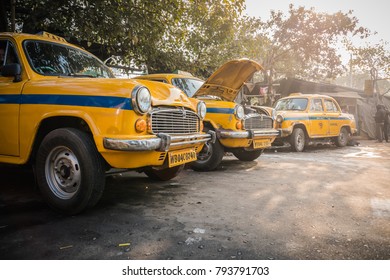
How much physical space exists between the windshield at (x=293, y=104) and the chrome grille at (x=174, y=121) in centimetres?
654

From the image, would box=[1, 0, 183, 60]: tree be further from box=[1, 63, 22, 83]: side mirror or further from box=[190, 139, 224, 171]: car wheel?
box=[1, 63, 22, 83]: side mirror

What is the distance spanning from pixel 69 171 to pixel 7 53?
1843mm

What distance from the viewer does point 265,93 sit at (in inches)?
704

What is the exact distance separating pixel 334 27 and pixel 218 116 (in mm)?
18500

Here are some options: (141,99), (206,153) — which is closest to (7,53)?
(141,99)

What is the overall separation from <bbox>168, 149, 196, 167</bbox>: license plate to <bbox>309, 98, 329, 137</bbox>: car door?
6.99 meters

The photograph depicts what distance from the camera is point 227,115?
543 centimetres

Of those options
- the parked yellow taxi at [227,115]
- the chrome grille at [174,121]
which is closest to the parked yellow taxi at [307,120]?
the parked yellow taxi at [227,115]

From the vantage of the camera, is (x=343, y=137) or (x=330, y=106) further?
(x=343, y=137)

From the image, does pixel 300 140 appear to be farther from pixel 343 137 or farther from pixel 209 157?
pixel 209 157

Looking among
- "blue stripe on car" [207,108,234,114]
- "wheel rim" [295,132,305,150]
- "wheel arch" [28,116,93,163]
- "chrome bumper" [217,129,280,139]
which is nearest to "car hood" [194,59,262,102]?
"blue stripe on car" [207,108,234,114]

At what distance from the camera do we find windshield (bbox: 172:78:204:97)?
5.99 meters

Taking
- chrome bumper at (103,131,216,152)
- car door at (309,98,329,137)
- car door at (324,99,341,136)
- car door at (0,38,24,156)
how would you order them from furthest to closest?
1. car door at (324,99,341,136)
2. car door at (309,98,329,137)
3. car door at (0,38,24,156)
4. chrome bumper at (103,131,216,152)
